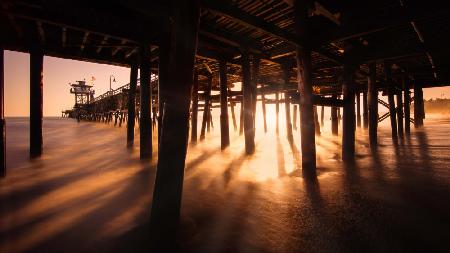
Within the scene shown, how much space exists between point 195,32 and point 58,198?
342 centimetres

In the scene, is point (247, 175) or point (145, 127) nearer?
point (247, 175)

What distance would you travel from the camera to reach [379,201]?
3496 millimetres

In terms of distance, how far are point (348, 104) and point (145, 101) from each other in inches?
213

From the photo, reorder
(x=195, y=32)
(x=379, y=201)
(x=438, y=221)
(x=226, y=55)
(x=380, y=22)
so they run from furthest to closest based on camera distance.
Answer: (x=226, y=55) < (x=380, y=22) < (x=379, y=201) < (x=438, y=221) < (x=195, y=32)

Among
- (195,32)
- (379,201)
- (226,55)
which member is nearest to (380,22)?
(379,201)

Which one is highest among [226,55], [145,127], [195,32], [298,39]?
[226,55]

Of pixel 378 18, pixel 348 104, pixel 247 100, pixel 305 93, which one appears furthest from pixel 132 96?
pixel 378 18

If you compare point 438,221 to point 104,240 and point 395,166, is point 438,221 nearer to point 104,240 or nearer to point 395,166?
point 395,166

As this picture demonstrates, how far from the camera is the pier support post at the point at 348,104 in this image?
6.02 meters

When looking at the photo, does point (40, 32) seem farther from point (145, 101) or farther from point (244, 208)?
point (244, 208)

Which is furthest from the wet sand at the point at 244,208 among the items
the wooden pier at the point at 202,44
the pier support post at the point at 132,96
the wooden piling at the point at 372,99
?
the pier support post at the point at 132,96

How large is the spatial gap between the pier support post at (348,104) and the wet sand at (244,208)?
2.07 feet

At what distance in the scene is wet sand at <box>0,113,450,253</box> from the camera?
2.45 meters

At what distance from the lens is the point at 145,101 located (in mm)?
6824
